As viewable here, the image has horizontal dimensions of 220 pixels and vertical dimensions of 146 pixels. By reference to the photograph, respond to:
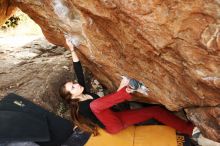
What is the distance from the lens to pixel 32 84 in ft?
23.8

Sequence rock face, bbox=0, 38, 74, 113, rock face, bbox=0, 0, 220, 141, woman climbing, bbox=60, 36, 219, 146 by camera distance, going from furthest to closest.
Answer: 1. rock face, bbox=0, 38, 74, 113
2. woman climbing, bbox=60, 36, 219, 146
3. rock face, bbox=0, 0, 220, 141

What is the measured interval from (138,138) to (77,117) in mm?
1185

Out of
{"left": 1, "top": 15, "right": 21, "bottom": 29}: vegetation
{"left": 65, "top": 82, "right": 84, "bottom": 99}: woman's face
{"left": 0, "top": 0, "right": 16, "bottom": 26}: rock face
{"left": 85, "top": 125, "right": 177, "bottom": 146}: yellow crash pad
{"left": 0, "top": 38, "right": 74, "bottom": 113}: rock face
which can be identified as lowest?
{"left": 85, "top": 125, "right": 177, "bottom": 146}: yellow crash pad

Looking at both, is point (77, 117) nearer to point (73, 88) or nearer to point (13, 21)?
point (73, 88)

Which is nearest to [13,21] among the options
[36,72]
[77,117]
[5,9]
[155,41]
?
[5,9]

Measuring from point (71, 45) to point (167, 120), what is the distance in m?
2.20

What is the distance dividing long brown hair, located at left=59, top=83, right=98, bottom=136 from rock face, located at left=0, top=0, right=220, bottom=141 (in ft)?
2.36

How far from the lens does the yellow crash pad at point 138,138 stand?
255 inches

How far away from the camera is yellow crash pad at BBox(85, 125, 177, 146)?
6.48 meters

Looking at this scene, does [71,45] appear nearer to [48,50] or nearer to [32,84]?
[32,84]

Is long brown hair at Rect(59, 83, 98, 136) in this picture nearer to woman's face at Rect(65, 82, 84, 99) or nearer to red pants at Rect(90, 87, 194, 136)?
woman's face at Rect(65, 82, 84, 99)

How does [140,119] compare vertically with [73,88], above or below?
below

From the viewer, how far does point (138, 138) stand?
662 cm

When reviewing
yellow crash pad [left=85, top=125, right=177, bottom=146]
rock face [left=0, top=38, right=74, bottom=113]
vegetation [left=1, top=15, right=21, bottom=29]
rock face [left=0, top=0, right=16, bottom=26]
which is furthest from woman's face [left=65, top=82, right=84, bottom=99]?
vegetation [left=1, top=15, right=21, bottom=29]
